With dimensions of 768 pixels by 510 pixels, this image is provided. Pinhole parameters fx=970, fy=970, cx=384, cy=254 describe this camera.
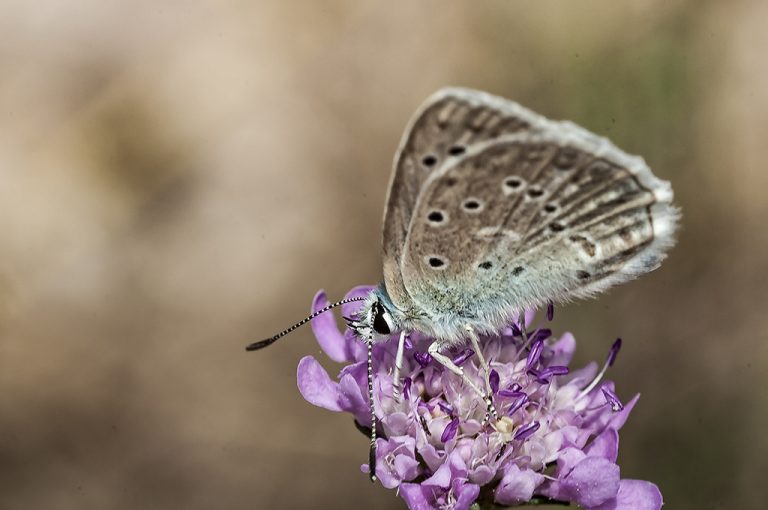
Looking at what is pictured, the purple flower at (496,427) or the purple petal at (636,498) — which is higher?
the purple flower at (496,427)

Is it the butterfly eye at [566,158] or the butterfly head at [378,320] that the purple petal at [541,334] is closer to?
the butterfly head at [378,320]

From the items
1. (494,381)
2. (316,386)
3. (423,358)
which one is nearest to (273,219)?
(316,386)

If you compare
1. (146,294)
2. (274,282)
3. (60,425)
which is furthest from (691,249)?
(60,425)

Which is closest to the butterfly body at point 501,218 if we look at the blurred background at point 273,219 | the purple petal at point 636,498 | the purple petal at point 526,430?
the purple petal at point 526,430

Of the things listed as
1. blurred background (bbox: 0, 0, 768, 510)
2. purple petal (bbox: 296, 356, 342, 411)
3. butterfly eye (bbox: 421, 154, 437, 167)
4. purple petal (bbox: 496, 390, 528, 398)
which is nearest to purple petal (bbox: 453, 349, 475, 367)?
purple petal (bbox: 496, 390, 528, 398)

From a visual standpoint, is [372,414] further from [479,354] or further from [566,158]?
[566,158]

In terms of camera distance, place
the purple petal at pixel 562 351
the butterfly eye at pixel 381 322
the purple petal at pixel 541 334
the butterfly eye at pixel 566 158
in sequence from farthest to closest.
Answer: the purple petal at pixel 562 351 < the purple petal at pixel 541 334 < the butterfly eye at pixel 381 322 < the butterfly eye at pixel 566 158
